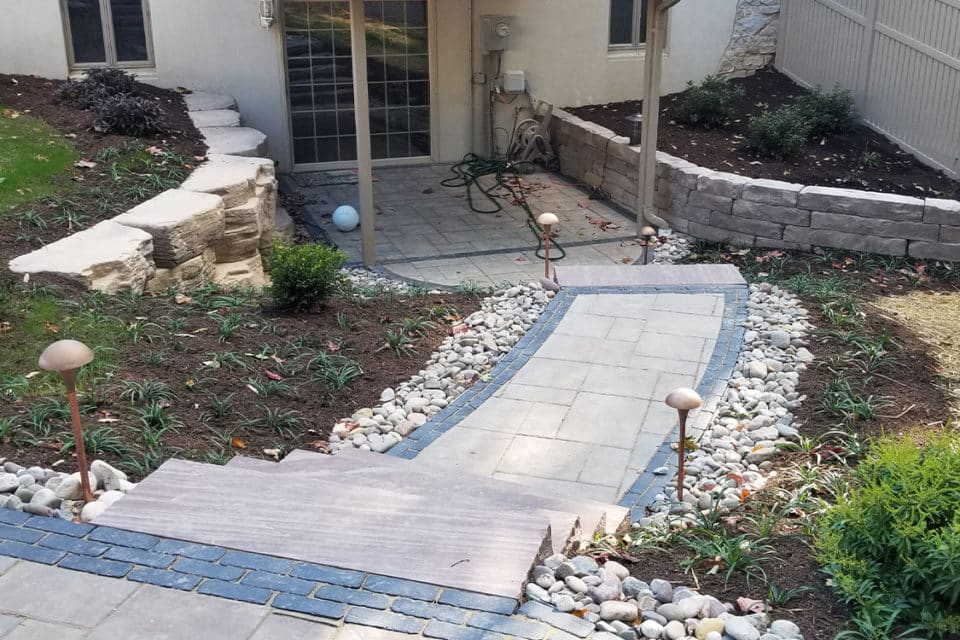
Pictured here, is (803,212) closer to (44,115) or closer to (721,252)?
(721,252)

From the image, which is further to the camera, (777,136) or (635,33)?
(635,33)

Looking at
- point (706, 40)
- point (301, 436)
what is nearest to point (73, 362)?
point (301, 436)

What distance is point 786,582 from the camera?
3484mm

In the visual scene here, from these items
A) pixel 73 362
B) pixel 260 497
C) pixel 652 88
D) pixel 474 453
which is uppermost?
pixel 652 88

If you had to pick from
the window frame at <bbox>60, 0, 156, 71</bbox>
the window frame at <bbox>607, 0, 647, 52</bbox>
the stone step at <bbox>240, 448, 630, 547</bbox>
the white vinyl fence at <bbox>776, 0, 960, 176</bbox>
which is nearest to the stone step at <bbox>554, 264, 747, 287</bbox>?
the white vinyl fence at <bbox>776, 0, 960, 176</bbox>

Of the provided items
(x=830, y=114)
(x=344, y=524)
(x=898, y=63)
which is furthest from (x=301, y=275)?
(x=898, y=63)

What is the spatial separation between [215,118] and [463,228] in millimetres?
2771

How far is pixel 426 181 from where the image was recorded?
11.3 metres

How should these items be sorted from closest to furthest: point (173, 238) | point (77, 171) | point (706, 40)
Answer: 1. point (173, 238)
2. point (77, 171)
3. point (706, 40)

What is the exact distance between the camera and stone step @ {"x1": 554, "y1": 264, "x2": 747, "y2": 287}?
Result: 7609mm

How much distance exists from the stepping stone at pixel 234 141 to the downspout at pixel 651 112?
11.8 ft

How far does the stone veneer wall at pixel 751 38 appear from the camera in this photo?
11977mm

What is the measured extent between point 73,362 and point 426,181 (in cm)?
767

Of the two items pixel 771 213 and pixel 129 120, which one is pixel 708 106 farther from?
pixel 129 120
